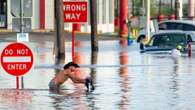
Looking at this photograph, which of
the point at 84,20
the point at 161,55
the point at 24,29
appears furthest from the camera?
the point at 161,55

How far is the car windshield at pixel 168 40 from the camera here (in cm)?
3847

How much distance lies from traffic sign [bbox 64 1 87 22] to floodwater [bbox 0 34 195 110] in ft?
5.57

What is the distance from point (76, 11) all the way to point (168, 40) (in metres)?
11.3

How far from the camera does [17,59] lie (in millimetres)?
19250

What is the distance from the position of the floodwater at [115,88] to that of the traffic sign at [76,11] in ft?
5.57

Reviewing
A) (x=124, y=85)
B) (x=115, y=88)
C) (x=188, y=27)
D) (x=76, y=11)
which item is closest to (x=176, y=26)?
(x=188, y=27)

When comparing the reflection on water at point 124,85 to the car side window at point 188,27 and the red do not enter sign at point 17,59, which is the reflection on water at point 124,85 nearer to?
the red do not enter sign at point 17,59

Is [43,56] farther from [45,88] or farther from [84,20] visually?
[45,88]

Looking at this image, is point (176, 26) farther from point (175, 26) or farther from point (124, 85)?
point (124, 85)

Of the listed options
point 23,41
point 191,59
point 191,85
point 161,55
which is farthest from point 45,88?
point 161,55

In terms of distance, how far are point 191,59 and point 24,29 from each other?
12643mm

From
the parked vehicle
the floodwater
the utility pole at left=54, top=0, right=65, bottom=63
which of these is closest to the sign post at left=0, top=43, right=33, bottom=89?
the floodwater

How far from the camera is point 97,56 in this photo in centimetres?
3688

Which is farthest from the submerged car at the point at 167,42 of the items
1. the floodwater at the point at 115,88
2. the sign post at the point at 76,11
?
the sign post at the point at 76,11
